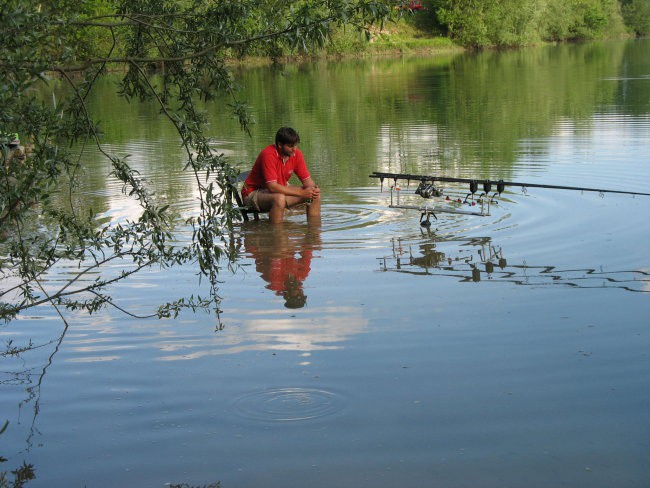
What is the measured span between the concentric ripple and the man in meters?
5.98

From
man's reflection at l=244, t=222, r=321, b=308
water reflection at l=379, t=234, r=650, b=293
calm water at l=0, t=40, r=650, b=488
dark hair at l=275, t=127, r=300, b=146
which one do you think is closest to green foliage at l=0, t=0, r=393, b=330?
calm water at l=0, t=40, r=650, b=488

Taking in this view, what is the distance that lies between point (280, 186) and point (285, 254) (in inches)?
67.4

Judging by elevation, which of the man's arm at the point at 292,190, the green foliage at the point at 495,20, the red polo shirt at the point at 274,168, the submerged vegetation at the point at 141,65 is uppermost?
the green foliage at the point at 495,20

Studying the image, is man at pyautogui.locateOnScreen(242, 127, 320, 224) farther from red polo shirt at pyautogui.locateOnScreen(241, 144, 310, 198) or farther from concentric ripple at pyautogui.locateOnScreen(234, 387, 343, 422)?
concentric ripple at pyautogui.locateOnScreen(234, 387, 343, 422)

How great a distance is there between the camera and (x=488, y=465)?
5.50 metres

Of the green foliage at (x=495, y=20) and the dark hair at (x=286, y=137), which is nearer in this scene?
the dark hair at (x=286, y=137)

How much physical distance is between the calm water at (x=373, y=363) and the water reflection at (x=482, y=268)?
0.12ft

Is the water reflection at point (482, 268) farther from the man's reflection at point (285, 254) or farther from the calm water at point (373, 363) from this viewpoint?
the man's reflection at point (285, 254)

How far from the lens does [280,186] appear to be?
12422 millimetres

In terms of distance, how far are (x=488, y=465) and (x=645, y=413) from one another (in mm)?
1249

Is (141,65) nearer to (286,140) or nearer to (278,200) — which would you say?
(286,140)

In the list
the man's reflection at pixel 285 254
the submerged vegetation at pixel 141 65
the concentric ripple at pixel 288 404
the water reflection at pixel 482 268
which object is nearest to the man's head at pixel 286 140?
the man's reflection at pixel 285 254

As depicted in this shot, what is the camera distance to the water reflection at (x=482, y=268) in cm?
923

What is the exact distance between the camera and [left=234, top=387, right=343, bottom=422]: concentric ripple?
627 centimetres
